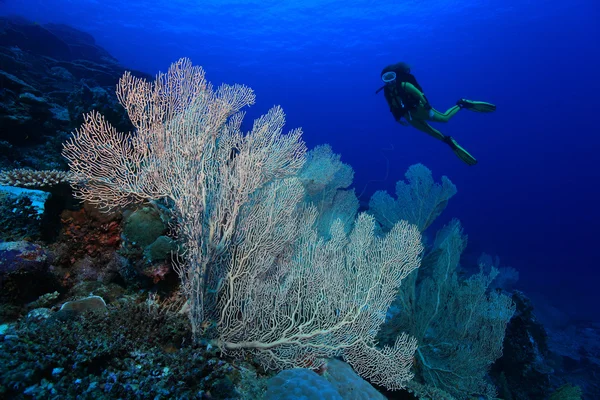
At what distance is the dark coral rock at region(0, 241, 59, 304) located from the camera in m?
2.80

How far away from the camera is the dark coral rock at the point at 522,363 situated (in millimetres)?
7020

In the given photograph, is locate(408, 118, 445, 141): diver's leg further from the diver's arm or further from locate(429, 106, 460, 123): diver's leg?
the diver's arm

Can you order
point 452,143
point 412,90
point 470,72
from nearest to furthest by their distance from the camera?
point 412,90, point 452,143, point 470,72

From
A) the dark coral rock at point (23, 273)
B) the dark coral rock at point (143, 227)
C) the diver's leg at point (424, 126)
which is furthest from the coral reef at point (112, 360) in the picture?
the diver's leg at point (424, 126)

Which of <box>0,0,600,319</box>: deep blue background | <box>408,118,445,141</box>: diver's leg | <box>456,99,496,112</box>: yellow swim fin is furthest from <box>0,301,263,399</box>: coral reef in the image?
<box>0,0,600,319</box>: deep blue background

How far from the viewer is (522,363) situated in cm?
716

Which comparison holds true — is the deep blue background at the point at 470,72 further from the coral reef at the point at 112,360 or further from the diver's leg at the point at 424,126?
the coral reef at the point at 112,360

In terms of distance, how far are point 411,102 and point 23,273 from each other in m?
8.88

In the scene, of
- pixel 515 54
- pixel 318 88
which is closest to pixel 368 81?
pixel 318 88

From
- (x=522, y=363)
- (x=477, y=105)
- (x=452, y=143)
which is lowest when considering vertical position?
(x=522, y=363)

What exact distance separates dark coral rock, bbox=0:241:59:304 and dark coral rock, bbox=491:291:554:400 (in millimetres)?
9920

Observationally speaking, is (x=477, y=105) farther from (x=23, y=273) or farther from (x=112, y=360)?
(x=23, y=273)

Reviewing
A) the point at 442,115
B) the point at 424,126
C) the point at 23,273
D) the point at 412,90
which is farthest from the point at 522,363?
the point at 23,273

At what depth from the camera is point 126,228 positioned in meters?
3.70
